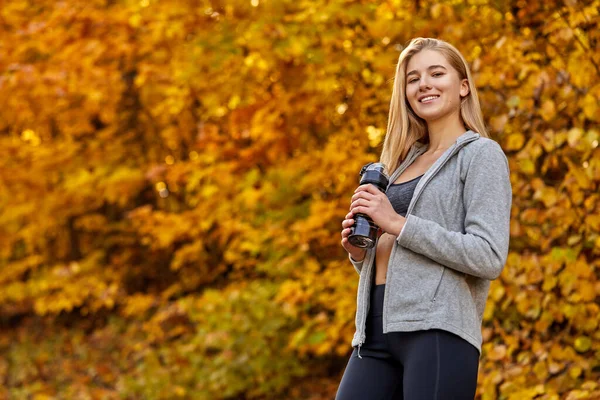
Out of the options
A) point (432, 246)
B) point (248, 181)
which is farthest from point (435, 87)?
point (248, 181)

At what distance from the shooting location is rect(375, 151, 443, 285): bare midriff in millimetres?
2488

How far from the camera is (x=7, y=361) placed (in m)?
12.2

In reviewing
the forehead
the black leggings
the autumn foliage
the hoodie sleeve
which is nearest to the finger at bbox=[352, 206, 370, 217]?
the hoodie sleeve

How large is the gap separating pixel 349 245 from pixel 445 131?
1.50 ft

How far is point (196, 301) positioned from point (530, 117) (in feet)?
16.6

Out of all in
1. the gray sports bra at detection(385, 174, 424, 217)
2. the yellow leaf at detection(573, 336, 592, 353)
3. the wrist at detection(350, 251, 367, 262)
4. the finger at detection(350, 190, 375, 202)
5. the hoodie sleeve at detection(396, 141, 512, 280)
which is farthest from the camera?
the yellow leaf at detection(573, 336, 592, 353)

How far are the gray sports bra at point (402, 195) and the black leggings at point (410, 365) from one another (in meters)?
0.24

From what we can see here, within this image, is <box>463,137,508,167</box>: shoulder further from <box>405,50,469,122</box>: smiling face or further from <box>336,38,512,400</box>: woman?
<box>405,50,469,122</box>: smiling face

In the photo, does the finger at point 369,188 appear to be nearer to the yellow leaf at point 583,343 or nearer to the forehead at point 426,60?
the forehead at point 426,60

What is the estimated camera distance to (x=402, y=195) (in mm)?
2490

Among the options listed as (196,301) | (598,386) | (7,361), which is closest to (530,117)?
(598,386)

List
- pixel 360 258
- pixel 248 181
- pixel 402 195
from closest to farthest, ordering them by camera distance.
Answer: pixel 402 195 → pixel 360 258 → pixel 248 181

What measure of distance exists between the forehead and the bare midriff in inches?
10.6

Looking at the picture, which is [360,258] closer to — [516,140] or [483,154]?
[483,154]
